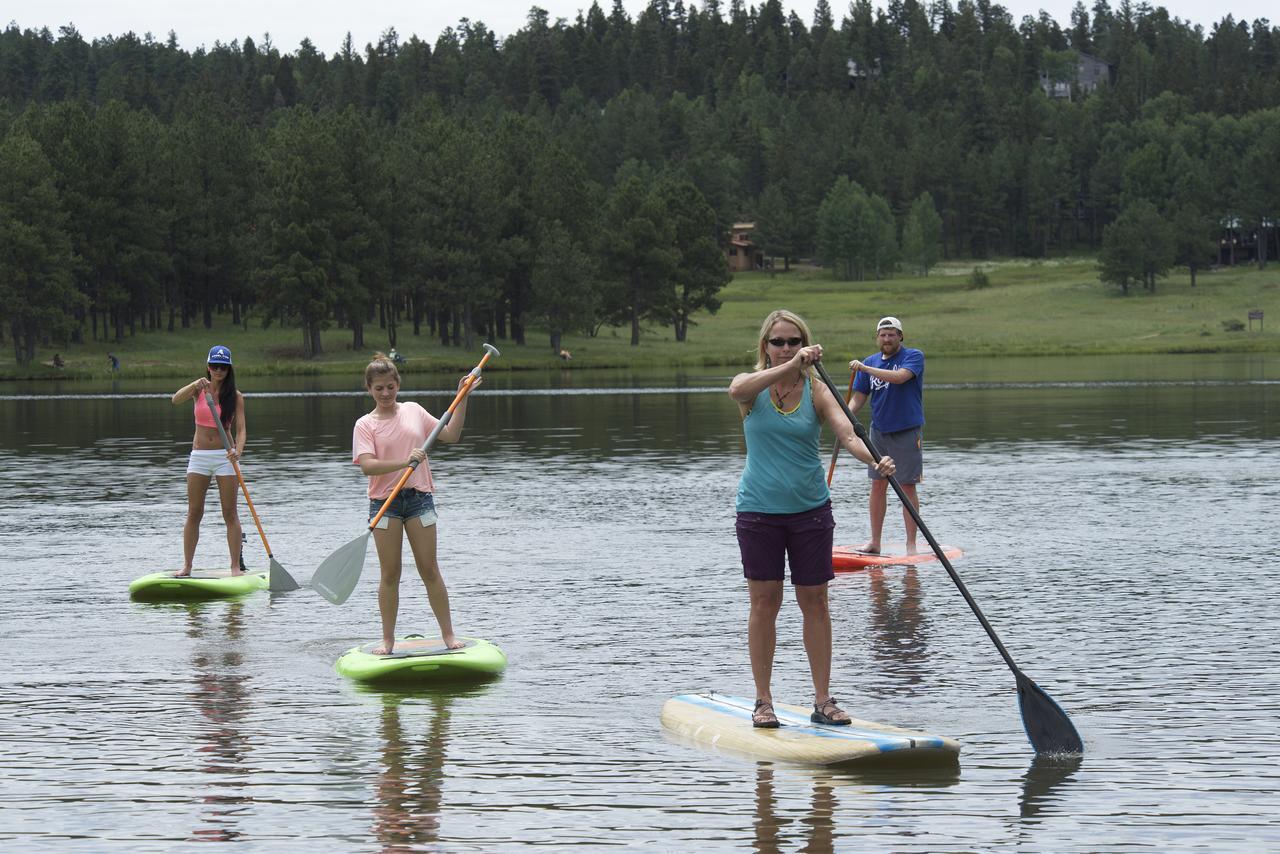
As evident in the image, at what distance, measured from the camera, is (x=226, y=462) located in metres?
15.3

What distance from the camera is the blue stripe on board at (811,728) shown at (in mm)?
8594

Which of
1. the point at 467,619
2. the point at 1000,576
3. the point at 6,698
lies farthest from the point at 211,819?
the point at 1000,576

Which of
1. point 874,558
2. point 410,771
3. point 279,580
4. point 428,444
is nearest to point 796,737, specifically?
point 410,771

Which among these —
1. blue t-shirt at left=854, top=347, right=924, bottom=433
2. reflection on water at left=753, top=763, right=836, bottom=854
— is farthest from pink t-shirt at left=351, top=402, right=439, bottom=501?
blue t-shirt at left=854, top=347, right=924, bottom=433

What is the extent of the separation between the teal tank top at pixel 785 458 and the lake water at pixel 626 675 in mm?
1362

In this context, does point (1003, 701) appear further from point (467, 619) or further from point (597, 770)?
point (467, 619)

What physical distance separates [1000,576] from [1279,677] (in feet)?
15.5

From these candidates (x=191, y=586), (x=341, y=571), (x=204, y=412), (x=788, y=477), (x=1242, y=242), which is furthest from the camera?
(x=1242, y=242)

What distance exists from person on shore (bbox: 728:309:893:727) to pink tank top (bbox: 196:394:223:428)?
23.7 feet

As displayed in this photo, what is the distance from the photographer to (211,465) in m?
15.3

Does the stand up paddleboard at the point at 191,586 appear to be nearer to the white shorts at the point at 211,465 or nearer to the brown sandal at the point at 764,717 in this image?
the white shorts at the point at 211,465

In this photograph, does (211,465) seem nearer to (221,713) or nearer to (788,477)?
(221,713)

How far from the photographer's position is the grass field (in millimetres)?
90375

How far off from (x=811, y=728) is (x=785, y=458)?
1.42 meters
